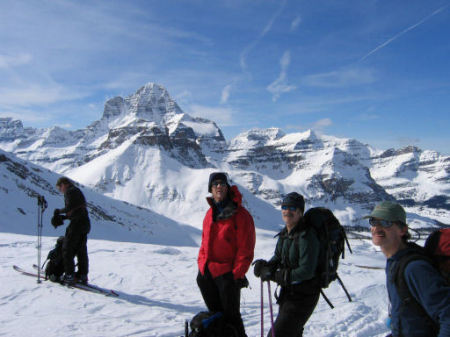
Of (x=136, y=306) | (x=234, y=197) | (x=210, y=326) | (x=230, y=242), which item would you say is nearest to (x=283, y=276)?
(x=230, y=242)

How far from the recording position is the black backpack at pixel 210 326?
4594 mm

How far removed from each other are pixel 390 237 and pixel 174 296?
744 cm

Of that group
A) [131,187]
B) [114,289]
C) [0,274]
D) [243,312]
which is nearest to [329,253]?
[243,312]

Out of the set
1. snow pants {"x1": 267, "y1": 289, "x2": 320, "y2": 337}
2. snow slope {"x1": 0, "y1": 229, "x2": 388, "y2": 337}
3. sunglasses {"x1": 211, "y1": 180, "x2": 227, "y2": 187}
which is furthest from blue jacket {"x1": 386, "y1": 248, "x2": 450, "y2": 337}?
snow slope {"x1": 0, "y1": 229, "x2": 388, "y2": 337}

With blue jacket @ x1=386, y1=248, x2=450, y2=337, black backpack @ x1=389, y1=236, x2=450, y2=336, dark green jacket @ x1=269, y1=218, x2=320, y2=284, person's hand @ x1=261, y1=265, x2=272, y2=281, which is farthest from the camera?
person's hand @ x1=261, y1=265, x2=272, y2=281

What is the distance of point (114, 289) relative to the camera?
31.3 feet

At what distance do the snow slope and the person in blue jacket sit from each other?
13.9 ft

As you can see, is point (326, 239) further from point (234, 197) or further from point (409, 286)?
point (409, 286)

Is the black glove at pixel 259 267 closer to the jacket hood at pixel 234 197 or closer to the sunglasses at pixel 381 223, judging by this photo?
the jacket hood at pixel 234 197

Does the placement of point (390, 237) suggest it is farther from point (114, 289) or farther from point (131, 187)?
point (131, 187)

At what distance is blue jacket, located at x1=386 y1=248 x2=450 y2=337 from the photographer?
2760 mm

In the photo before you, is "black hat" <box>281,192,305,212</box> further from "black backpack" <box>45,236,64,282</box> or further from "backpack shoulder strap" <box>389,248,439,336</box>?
"black backpack" <box>45,236,64,282</box>

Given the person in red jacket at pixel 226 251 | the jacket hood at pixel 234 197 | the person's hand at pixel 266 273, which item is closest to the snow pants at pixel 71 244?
the person in red jacket at pixel 226 251

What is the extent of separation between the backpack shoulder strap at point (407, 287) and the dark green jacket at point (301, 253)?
1.38 meters
